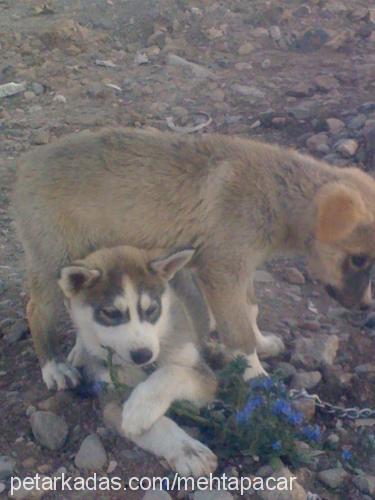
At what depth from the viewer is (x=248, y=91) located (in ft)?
31.6

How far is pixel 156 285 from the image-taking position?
5.09 m

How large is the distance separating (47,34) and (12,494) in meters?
7.89

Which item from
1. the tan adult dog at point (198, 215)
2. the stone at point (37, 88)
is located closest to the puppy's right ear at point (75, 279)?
the tan adult dog at point (198, 215)

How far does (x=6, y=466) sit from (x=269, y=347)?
2.10 m

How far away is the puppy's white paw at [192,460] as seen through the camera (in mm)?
4387

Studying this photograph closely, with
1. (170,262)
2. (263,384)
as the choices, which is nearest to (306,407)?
(263,384)

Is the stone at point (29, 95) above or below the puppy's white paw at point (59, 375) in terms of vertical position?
below

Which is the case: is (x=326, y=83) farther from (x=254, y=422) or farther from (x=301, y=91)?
(x=254, y=422)

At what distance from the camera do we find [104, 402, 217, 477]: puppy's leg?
4.40 meters

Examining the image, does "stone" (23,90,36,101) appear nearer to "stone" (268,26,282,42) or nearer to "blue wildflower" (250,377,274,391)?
"stone" (268,26,282,42)

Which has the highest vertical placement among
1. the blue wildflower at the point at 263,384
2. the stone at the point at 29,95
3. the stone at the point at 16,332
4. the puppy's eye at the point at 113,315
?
the puppy's eye at the point at 113,315

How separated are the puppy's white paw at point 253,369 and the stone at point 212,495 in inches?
43.4

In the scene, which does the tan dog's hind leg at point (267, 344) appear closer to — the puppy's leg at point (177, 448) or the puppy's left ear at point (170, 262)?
the puppy's left ear at point (170, 262)

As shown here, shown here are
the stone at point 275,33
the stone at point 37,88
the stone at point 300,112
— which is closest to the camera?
the stone at point 300,112
